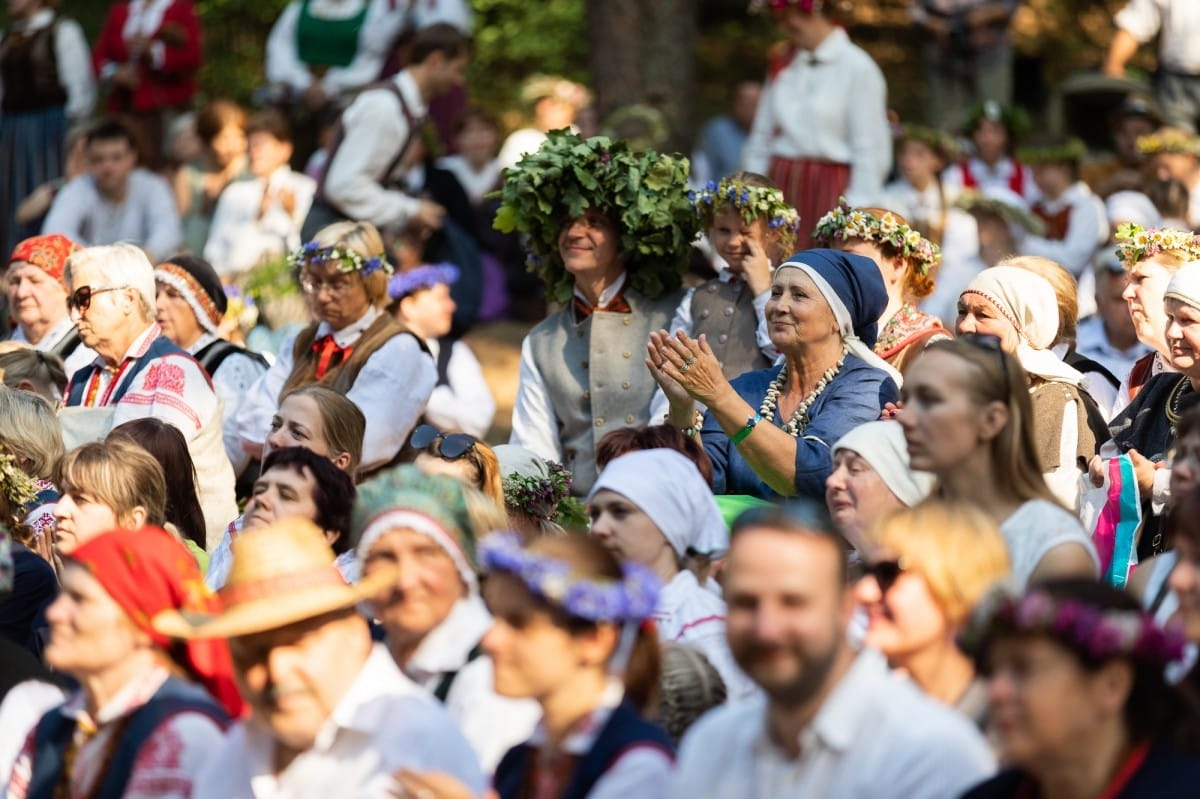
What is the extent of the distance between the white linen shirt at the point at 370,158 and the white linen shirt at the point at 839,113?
2081 mm

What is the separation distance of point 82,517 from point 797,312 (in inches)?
95.4

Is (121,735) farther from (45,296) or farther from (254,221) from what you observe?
(254,221)

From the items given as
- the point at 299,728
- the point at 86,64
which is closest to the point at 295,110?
the point at 86,64

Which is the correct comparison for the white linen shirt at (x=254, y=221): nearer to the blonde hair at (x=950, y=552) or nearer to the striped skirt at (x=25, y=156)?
the striped skirt at (x=25, y=156)

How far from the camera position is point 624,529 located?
200 inches

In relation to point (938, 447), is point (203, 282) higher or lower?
lower

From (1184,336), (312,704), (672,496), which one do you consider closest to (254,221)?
(1184,336)

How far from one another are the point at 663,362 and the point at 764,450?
0.44 metres

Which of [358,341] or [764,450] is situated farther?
[358,341]

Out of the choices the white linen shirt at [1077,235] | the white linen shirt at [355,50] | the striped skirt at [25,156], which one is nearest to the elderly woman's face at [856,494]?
the white linen shirt at [1077,235]

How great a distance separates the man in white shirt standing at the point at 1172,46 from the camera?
12.7 metres

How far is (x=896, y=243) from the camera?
24.5 feet

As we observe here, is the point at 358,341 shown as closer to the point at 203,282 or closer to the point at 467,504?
the point at 203,282

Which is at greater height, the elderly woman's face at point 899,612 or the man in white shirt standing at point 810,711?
the man in white shirt standing at point 810,711
